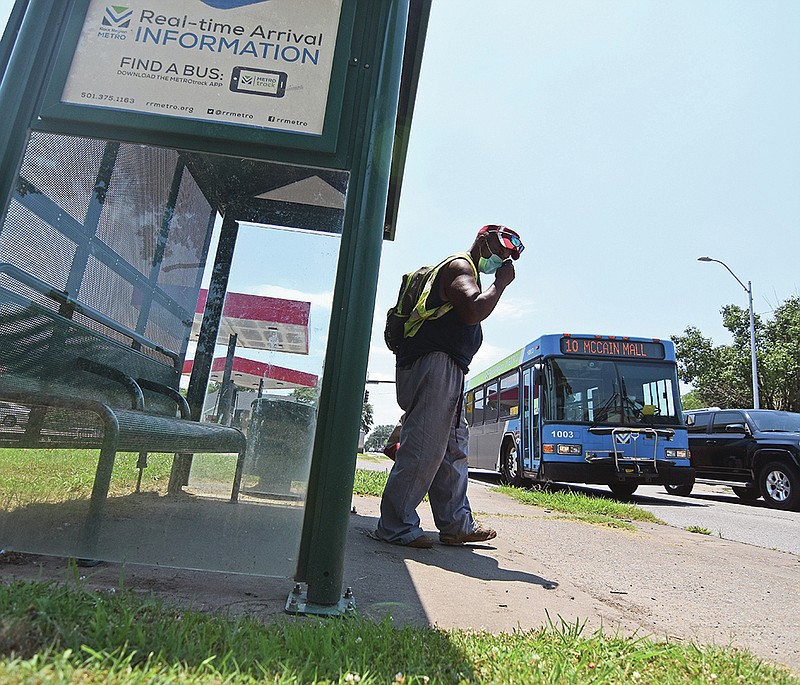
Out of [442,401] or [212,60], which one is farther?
[442,401]

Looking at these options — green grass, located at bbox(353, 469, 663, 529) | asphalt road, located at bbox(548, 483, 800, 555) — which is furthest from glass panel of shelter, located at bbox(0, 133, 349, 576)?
asphalt road, located at bbox(548, 483, 800, 555)

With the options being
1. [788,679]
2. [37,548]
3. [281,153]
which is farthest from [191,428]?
[788,679]

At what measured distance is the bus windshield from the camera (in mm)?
9156

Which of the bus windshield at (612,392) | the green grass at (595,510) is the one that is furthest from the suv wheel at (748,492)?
the green grass at (595,510)

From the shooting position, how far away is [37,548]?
202 cm

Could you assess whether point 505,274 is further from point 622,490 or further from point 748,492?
point 748,492

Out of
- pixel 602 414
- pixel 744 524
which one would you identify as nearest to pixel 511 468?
pixel 602 414

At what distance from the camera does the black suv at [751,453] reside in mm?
9930

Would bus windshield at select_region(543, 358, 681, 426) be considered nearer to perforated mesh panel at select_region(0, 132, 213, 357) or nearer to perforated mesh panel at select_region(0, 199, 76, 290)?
perforated mesh panel at select_region(0, 132, 213, 357)

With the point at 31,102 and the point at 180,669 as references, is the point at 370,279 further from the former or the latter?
the point at 31,102

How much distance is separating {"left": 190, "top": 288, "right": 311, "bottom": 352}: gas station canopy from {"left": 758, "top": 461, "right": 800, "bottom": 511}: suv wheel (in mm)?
10408

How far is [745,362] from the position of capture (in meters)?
27.5

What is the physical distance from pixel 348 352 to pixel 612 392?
8.12 m

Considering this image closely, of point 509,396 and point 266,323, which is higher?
point 509,396
